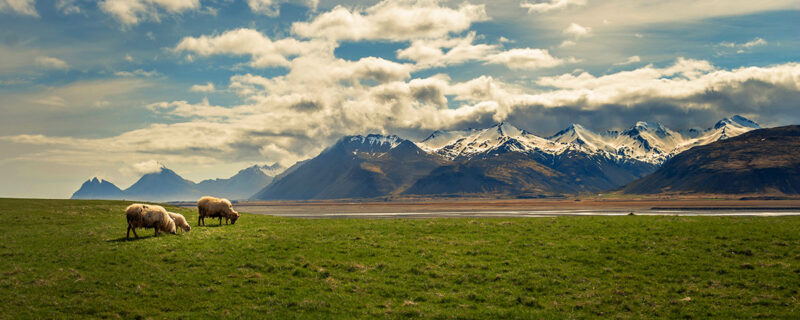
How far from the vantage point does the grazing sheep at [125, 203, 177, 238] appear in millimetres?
33531

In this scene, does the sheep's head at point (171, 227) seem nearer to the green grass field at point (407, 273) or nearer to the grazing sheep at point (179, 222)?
the green grass field at point (407, 273)

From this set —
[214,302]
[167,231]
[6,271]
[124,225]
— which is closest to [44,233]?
[124,225]

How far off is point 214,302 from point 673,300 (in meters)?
23.2

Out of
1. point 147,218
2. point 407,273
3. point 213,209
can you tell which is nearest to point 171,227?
point 147,218

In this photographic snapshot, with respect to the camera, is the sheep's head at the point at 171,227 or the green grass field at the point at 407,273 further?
the sheep's head at the point at 171,227

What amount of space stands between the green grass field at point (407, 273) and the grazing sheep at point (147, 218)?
1513 millimetres

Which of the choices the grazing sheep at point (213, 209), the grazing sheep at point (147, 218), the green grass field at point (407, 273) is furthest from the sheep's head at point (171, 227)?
the grazing sheep at point (213, 209)

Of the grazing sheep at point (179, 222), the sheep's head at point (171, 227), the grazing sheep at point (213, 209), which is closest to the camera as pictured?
the sheep's head at point (171, 227)

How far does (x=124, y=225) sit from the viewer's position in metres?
42.0

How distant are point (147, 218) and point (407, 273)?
Result: 2111cm

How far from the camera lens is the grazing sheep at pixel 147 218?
1320 inches

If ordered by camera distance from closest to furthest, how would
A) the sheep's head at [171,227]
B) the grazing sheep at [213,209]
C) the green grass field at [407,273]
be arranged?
the green grass field at [407,273], the sheep's head at [171,227], the grazing sheep at [213,209]

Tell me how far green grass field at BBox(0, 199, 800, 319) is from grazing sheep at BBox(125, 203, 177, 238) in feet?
4.96

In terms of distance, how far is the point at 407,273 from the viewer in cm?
2680
